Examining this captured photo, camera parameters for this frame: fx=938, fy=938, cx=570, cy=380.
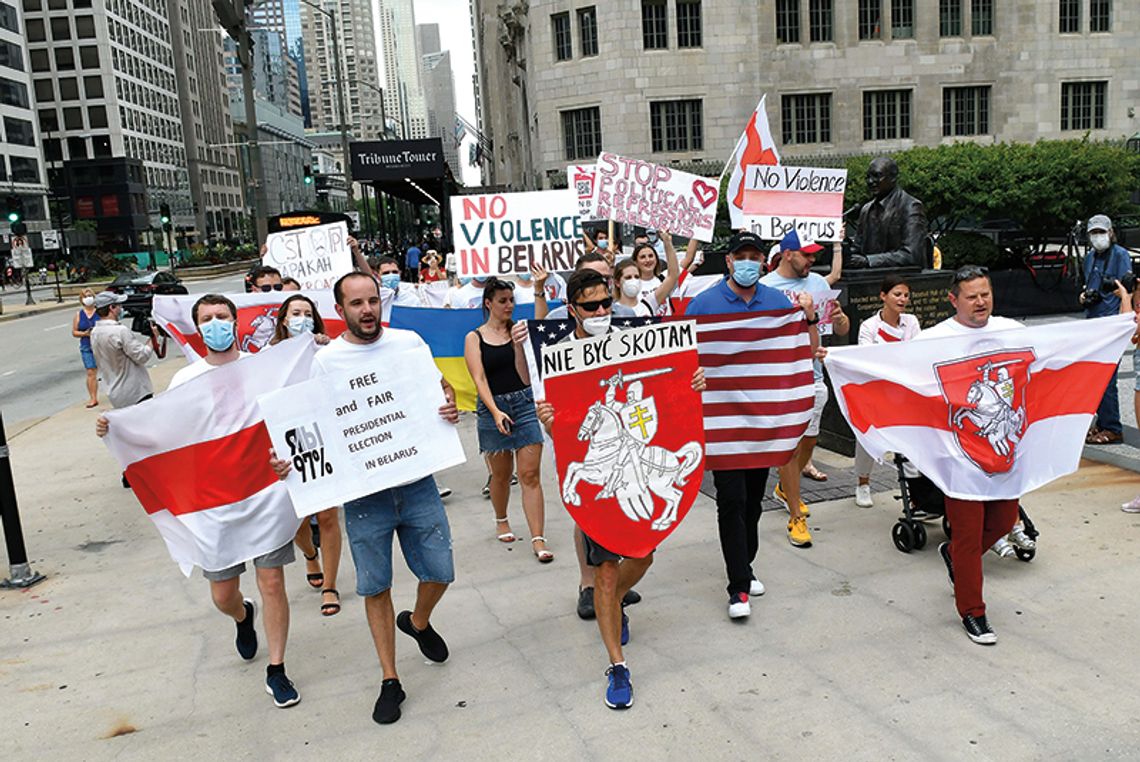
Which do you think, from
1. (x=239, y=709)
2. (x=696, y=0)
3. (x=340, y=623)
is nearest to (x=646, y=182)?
(x=340, y=623)

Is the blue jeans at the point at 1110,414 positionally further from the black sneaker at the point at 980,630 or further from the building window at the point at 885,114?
the building window at the point at 885,114

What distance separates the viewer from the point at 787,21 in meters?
36.5

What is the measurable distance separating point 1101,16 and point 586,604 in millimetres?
41096

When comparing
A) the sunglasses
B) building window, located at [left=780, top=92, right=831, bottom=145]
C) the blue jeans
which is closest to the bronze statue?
the blue jeans

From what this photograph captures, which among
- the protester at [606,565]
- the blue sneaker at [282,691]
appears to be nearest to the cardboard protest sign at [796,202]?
the protester at [606,565]

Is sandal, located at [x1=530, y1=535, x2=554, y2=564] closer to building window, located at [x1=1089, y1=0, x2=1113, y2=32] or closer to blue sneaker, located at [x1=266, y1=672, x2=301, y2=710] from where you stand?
blue sneaker, located at [x1=266, y1=672, x2=301, y2=710]

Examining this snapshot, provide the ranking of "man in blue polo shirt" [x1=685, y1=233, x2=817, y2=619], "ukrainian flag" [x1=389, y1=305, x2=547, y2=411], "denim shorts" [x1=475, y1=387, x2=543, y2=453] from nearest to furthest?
"man in blue polo shirt" [x1=685, y1=233, x2=817, y2=619], "denim shorts" [x1=475, y1=387, x2=543, y2=453], "ukrainian flag" [x1=389, y1=305, x2=547, y2=411]

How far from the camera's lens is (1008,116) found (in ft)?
122

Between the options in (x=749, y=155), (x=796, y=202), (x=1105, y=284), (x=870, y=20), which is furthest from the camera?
(x=870, y=20)

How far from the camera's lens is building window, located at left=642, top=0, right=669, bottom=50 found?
35469 mm

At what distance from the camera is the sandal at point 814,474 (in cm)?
801

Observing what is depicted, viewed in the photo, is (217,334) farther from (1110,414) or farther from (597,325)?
(1110,414)

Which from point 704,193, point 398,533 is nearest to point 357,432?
point 398,533

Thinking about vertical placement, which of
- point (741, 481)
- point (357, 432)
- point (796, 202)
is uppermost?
point (796, 202)
